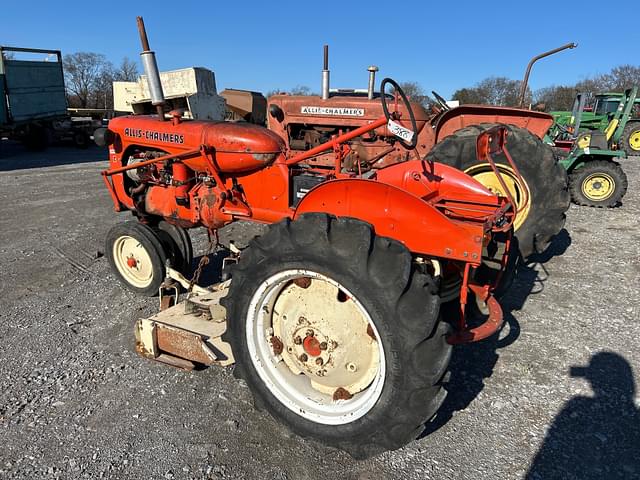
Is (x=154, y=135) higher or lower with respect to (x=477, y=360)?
higher

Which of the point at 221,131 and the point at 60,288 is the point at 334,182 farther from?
the point at 60,288

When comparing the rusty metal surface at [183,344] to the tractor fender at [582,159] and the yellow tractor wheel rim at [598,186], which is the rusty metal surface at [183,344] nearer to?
the tractor fender at [582,159]

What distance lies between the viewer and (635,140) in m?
15.6

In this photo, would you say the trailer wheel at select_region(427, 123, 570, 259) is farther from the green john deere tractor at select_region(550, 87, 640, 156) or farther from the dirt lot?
the green john deere tractor at select_region(550, 87, 640, 156)

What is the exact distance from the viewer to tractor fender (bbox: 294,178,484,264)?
2.06 m

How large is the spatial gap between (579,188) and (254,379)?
734 centimetres

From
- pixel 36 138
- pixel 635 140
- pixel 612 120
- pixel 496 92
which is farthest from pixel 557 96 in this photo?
pixel 36 138

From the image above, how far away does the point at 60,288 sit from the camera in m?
3.97

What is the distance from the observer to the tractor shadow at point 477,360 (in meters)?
2.45

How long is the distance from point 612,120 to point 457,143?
748 cm

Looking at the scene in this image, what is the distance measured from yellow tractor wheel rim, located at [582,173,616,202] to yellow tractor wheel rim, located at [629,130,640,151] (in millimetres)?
10438

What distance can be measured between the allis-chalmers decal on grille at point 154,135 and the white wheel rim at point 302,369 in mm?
1960

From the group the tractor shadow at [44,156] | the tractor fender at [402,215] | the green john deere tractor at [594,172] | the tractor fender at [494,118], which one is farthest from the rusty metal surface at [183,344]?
the tractor shadow at [44,156]

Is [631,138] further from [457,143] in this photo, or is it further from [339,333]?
[339,333]
